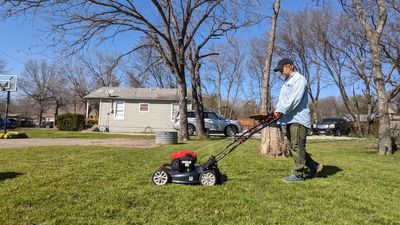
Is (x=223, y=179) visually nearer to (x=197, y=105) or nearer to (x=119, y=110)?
(x=197, y=105)

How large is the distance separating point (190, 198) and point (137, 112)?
88.9 ft

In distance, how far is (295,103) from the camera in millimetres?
5637

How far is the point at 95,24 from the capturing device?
16.3m

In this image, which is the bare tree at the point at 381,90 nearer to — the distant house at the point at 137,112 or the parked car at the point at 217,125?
the parked car at the point at 217,125

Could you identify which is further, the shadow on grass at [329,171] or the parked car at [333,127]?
the parked car at [333,127]

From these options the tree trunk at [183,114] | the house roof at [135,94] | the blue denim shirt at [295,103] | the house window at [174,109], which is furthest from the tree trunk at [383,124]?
the house window at [174,109]

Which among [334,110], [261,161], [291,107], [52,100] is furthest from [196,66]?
[334,110]

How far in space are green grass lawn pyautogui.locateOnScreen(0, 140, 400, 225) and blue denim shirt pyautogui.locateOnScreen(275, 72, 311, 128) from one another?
0.96 meters

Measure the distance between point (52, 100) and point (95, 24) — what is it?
2091 inches

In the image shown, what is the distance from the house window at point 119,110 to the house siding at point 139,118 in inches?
7.5

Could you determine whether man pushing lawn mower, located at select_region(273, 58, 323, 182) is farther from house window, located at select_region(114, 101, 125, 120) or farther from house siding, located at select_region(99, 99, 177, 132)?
house window, located at select_region(114, 101, 125, 120)

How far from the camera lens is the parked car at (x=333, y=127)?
97.3 ft

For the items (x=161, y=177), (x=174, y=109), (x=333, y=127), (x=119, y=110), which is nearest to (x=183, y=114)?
(x=174, y=109)

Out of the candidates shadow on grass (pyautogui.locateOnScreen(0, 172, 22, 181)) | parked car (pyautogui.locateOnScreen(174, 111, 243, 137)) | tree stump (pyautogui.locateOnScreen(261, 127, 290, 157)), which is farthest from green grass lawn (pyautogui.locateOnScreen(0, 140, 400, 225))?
parked car (pyautogui.locateOnScreen(174, 111, 243, 137))
